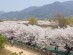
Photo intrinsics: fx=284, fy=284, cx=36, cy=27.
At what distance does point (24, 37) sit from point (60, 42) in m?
4.37

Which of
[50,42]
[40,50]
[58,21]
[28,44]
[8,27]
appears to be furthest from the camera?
[58,21]

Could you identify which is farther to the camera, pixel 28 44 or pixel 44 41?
pixel 28 44

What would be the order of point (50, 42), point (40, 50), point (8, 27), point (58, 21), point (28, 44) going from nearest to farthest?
point (40, 50)
point (50, 42)
point (28, 44)
point (8, 27)
point (58, 21)

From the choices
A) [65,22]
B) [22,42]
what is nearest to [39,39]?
[22,42]

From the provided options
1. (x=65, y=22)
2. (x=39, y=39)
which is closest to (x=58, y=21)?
(x=65, y=22)

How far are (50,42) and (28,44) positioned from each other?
281 centimetres

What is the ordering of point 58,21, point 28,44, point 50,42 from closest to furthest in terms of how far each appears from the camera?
point 50,42, point 28,44, point 58,21

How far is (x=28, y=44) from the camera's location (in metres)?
25.1

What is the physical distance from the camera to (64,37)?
22.3 m

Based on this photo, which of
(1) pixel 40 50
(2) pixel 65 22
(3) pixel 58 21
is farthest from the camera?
(3) pixel 58 21

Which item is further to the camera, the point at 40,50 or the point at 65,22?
the point at 65,22

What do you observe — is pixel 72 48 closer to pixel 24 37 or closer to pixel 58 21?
pixel 24 37

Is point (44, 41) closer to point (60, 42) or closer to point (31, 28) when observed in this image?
point (60, 42)

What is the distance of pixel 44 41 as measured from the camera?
75.5 ft
